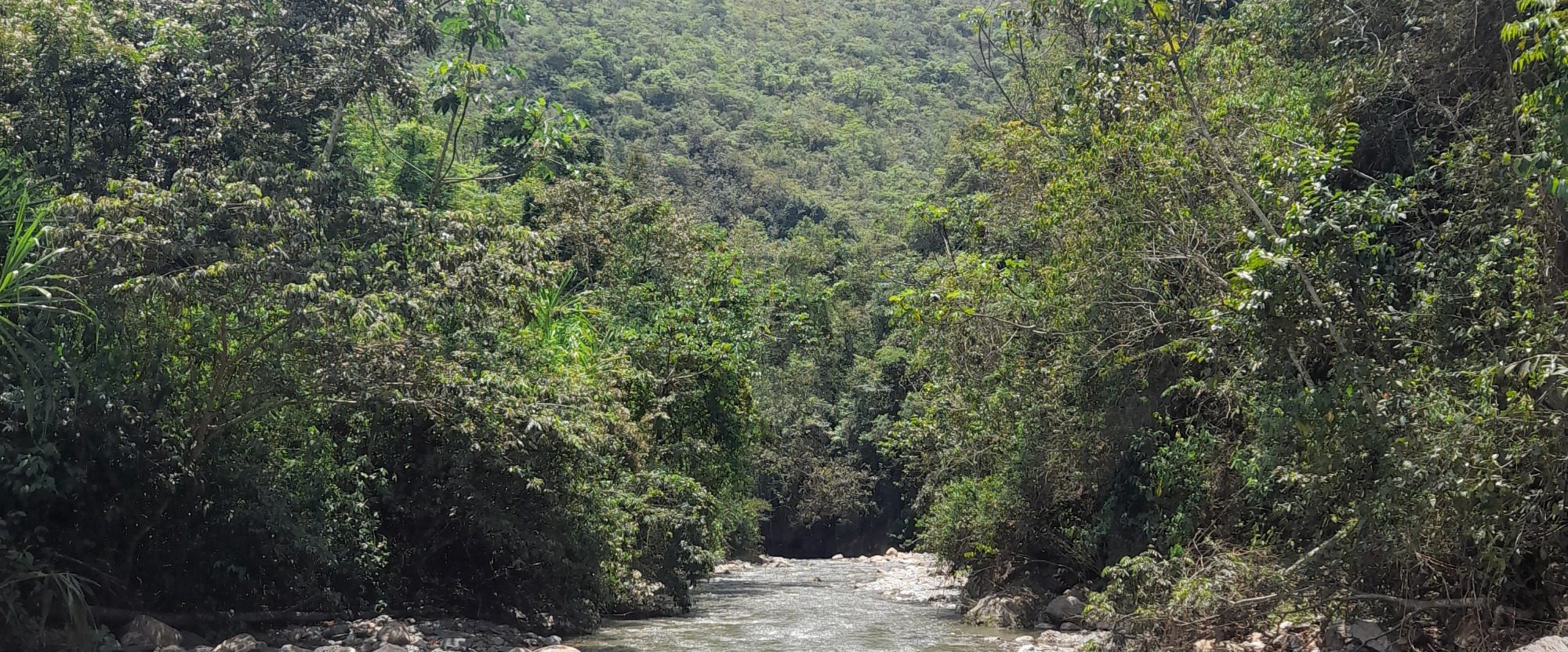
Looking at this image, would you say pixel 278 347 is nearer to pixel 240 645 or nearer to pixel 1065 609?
pixel 240 645

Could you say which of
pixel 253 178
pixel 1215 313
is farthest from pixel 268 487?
pixel 1215 313

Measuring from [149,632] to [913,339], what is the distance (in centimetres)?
1256

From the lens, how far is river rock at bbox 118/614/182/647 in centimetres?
1093

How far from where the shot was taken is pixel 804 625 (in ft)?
58.6

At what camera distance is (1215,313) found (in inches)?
402

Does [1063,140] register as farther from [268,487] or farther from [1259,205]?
[268,487]

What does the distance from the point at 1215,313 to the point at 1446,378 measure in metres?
1.75

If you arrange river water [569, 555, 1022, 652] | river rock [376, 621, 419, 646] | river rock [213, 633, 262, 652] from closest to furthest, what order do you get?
river rock [213, 633, 262, 652]
river rock [376, 621, 419, 646]
river water [569, 555, 1022, 652]

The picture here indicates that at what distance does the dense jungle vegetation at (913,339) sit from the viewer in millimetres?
9469

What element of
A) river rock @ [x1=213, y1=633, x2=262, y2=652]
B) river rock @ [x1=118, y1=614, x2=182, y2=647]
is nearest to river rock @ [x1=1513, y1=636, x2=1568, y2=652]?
river rock @ [x1=213, y1=633, x2=262, y2=652]

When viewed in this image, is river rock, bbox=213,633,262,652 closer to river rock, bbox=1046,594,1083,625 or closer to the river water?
the river water

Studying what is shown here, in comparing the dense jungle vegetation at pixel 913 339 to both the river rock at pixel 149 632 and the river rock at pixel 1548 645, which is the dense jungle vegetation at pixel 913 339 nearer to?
the river rock at pixel 149 632

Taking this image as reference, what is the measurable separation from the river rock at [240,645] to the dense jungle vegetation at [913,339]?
2.30 ft

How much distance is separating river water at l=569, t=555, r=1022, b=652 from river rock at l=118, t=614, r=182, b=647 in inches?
179
